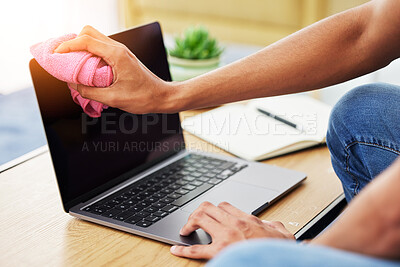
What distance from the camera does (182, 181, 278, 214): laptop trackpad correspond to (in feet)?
3.14

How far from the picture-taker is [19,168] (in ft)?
3.71

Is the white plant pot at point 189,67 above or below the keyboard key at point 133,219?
above

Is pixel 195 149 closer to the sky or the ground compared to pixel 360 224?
closer to the ground

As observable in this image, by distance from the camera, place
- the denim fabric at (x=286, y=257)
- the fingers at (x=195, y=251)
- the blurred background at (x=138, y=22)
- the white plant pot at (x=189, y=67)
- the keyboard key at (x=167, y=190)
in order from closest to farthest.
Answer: the denim fabric at (x=286, y=257) → the fingers at (x=195, y=251) → the keyboard key at (x=167, y=190) → the white plant pot at (x=189, y=67) → the blurred background at (x=138, y=22)

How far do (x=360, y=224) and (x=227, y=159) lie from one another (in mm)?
642

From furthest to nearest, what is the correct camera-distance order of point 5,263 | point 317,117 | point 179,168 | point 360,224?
point 317,117 < point 179,168 < point 5,263 < point 360,224

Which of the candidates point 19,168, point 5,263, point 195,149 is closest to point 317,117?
point 195,149

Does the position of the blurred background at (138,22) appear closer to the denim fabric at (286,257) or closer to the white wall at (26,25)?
the white wall at (26,25)

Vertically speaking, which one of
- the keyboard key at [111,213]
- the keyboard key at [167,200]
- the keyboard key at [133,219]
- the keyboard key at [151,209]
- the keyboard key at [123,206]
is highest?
the keyboard key at [111,213]

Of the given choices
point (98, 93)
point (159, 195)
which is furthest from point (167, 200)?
point (98, 93)

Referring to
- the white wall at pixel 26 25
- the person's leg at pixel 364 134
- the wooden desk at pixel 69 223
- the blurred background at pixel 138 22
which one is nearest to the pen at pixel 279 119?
the wooden desk at pixel 69 223

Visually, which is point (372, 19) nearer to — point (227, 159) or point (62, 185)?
point (227, 159)

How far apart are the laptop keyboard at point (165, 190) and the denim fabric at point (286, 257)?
41cm

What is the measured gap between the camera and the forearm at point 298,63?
3.20 ft
